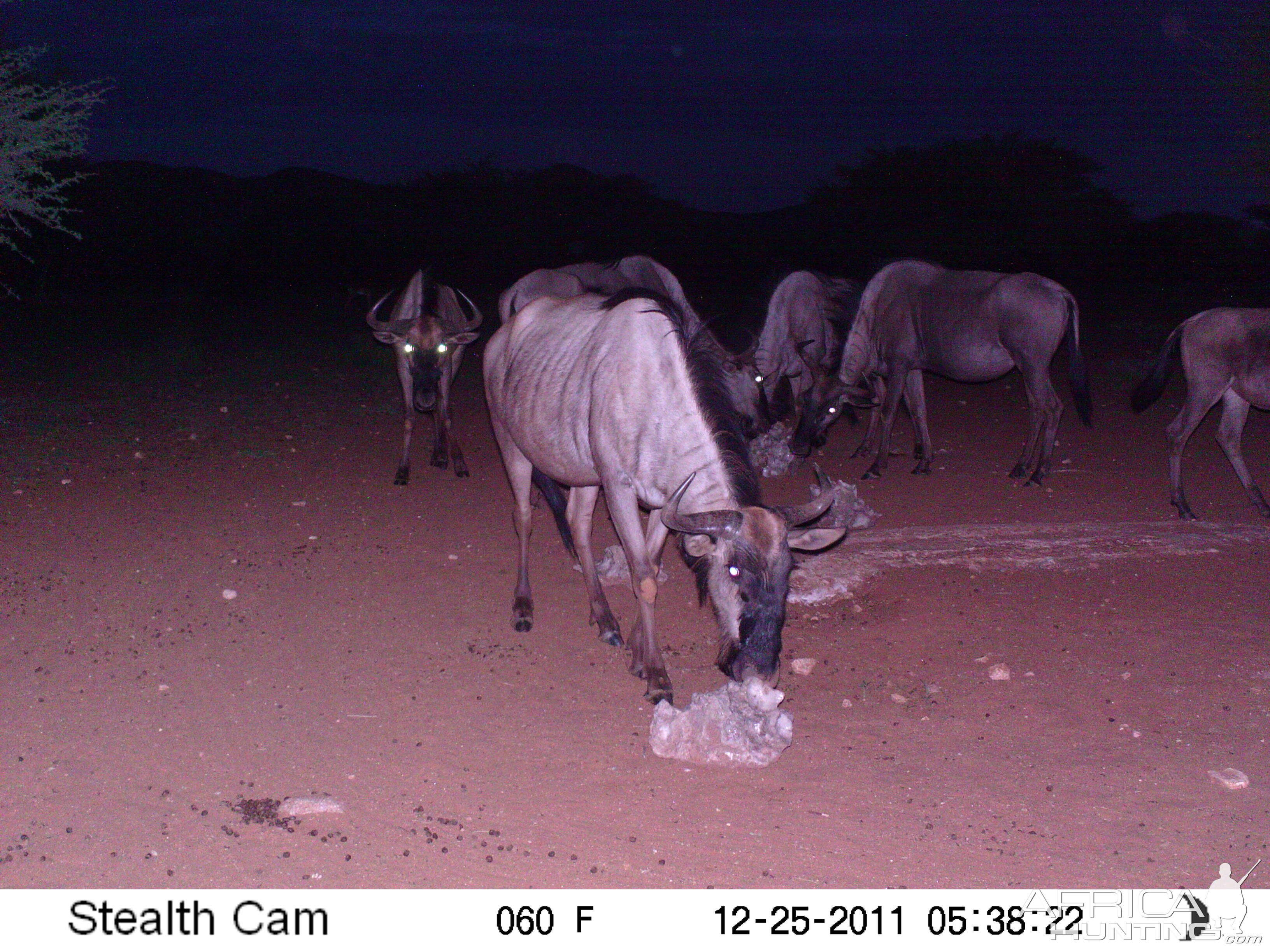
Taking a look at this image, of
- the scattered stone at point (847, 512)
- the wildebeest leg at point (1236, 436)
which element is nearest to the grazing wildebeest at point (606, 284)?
the scattered stone at point (847, 512)

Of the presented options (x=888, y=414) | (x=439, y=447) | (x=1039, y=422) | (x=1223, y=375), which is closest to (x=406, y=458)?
(x=439, y=447)

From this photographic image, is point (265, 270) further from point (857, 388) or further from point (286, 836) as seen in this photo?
point (286, 836)

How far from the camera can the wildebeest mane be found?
459cm

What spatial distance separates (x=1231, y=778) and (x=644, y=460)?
8.67 ft

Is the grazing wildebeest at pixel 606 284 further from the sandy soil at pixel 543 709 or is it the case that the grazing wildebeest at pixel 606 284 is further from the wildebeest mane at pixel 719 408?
the wildebeest mane at pixel 719 408

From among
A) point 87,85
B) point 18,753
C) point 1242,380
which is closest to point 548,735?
point 18,753

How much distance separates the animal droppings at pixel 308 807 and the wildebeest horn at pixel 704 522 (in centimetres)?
160

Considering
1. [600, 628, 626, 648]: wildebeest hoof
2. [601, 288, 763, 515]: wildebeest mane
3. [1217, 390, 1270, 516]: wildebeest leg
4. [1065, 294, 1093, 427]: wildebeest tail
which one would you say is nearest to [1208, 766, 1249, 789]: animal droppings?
[601, 288, 763, 515]: wildebeest mane

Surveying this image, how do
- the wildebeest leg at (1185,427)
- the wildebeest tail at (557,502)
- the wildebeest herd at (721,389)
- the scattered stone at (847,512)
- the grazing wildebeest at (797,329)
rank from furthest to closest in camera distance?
the grazing wildebeest at (797,329) < the wildebeest leg at (1185,427) < the scattered stone at (847,512) < the wildebeest tail at (557,502) < the wildebeest herd at (721,389)

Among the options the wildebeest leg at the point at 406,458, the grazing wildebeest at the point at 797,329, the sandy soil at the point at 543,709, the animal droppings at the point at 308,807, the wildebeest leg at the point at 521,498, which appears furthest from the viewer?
the grazing wildebeest at the point at 797,329

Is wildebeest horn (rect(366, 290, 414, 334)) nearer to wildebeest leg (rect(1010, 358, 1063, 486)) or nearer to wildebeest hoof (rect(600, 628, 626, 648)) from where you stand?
wildebeest hoof (rect(600, 628, 626, 648))

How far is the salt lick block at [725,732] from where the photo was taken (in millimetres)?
4375

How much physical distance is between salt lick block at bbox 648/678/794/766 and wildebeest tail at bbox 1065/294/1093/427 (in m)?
6.16

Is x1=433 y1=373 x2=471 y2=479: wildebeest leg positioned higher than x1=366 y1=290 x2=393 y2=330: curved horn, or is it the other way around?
x1=366 y1=290 x2=393 y2=330: curved horn
